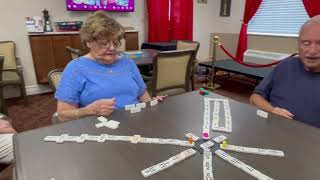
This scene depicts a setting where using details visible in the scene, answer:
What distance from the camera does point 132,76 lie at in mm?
1553

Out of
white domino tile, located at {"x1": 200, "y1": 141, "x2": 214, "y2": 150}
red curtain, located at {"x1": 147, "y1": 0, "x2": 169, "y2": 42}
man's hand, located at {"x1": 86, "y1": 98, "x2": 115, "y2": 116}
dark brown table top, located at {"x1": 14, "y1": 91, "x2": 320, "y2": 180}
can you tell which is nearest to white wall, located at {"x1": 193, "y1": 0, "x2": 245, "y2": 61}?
red curtain, located at {"x1": 147, "y1": 0, "x2": 169, "y2": 42}

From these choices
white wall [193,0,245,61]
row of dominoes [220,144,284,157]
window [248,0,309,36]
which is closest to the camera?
row of dominoes [220,144,284,157]

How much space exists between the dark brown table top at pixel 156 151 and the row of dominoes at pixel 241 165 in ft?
0.06

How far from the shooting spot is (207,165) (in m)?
0.84

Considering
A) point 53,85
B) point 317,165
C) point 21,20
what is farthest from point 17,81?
point 317,165

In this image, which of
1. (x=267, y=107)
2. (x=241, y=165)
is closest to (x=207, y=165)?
(x=241, y=165)

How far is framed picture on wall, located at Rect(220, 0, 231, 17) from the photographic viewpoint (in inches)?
213

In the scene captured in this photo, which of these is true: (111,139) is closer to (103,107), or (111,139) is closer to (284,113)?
(103,107)

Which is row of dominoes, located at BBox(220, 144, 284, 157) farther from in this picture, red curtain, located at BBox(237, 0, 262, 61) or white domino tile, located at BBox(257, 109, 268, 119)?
red curtain, located at BBox(237, 0, 262, 61)

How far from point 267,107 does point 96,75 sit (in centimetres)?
105

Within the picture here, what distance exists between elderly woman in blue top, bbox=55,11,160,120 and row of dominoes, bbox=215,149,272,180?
2.23ft

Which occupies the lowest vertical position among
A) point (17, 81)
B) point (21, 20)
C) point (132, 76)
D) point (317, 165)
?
point (17, 81)

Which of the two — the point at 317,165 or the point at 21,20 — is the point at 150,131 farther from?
the point at 21,20

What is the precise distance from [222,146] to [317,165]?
12.8 inches
